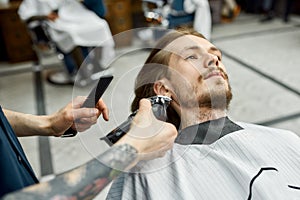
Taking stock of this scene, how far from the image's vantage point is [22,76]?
3023mm

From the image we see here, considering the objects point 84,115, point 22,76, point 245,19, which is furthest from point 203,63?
point 245,19

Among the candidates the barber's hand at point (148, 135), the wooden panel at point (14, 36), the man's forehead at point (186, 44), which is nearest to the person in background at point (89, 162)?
the barber's hand at point (148, 135)

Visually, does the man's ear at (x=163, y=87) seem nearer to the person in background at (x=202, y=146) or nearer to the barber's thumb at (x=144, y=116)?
the person in background at (x=202, y=146)

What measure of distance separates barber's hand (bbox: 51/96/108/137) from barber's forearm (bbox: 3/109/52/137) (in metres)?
0.03

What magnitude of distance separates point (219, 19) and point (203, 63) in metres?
3.53

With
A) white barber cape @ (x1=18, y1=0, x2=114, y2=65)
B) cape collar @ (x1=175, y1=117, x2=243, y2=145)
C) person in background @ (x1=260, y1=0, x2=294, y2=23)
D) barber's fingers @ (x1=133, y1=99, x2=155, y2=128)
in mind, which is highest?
barber's fingers @ (x1=133, y1=99, x2=155, y2=128)

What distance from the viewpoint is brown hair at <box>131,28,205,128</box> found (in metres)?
0.95

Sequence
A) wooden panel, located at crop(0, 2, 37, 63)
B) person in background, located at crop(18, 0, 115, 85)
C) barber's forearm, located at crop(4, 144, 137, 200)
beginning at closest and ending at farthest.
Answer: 1. barber's forearm, located at crop(4, 144, 137, 200)
2. person in background, located at crop(18, 0, 115, 85)
3. wooden panel, located at crop(0, 2, 37, 63)

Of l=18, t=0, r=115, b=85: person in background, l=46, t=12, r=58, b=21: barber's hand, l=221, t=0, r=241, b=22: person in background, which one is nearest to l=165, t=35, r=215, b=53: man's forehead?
l=18, t=0, r=115, b=85: person in background

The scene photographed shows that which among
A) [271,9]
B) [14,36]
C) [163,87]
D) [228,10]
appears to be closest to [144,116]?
[163,87]

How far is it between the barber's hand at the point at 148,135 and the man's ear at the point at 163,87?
11.0 inches

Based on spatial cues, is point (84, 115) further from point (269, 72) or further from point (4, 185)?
point (269, 72)

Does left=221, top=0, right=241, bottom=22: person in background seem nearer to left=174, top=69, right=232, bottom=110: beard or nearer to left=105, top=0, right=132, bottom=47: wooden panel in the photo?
left=105, top=0, right=132, bottom=47: wooden panel

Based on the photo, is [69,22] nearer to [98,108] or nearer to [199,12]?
[199,12]
